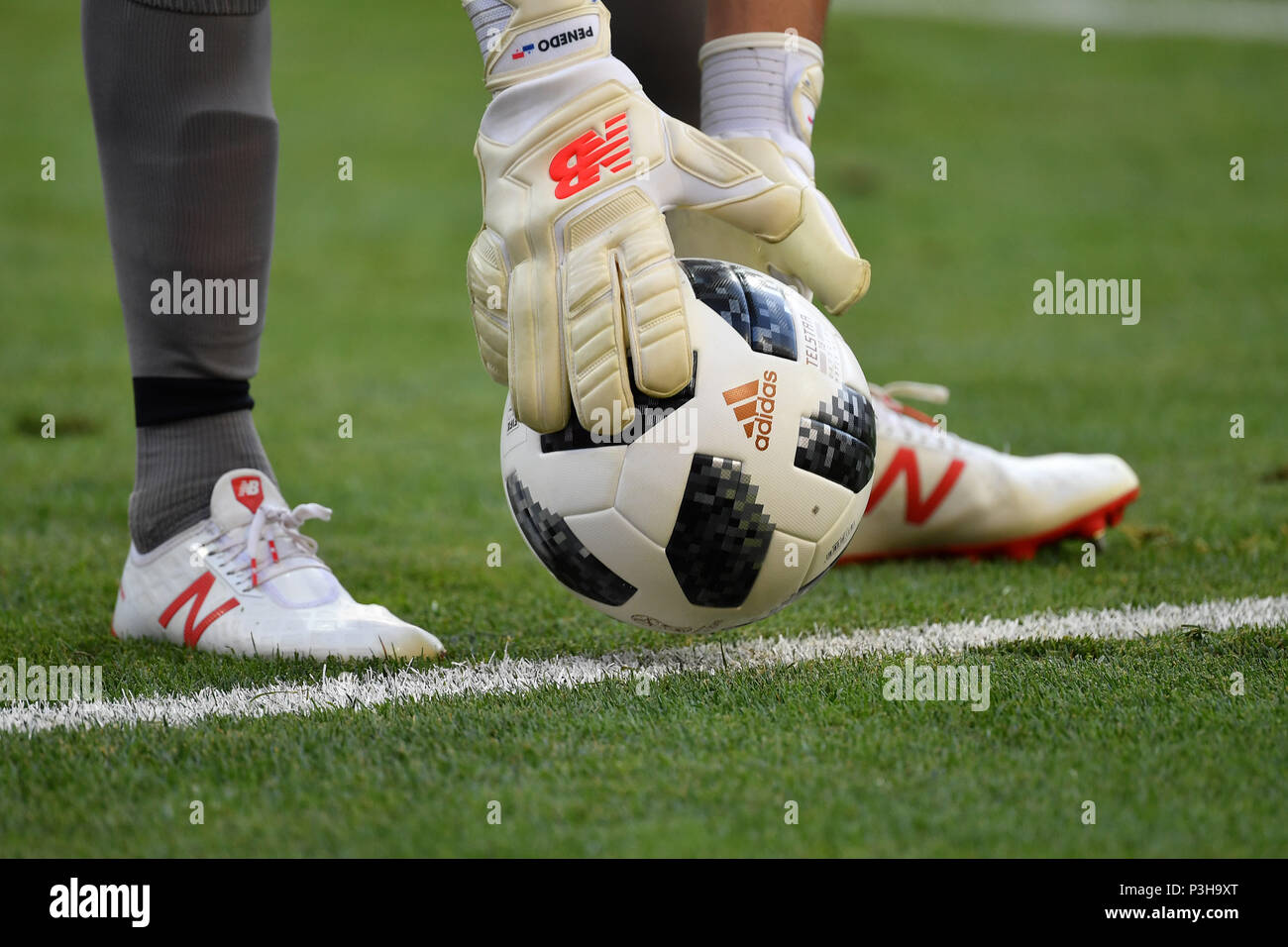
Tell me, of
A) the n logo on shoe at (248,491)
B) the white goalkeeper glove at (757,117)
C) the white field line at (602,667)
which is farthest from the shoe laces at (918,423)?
the n logo on shoe at (248,491)

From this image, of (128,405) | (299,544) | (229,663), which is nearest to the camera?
(229,663)

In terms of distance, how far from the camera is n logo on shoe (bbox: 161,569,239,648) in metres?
2.58

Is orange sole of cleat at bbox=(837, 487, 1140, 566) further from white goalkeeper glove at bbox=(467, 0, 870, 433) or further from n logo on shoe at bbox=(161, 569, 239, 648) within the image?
n logo on shoe at bbox=(161, 569, 239, 648)

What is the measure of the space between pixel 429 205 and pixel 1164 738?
10210 mm

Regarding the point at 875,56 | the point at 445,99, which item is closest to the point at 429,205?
the point at 445,99

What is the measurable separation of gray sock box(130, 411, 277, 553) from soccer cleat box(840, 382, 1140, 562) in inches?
61.3

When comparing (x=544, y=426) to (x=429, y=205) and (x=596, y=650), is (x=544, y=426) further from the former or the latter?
(x=429, y=205)

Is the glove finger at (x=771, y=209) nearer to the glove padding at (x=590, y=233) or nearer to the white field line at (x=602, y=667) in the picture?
the glove padding at (x=590, y=233)

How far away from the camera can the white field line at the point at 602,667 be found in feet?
6.98

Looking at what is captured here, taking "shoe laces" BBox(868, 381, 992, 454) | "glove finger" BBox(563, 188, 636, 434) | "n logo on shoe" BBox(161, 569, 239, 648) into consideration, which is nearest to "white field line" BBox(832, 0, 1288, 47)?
"shoe laces" BBox(868, 381, 992, 454)

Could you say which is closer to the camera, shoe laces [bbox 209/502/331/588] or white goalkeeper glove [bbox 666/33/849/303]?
white goalkeeper glove [bbox 666/33/849/303]

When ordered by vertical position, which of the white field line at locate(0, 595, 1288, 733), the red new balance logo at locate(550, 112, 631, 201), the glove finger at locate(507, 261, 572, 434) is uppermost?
the red new balance logo at locate(550, 112, 631, 201)

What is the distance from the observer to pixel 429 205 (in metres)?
11.4

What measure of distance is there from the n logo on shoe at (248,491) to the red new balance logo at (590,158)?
1027 millimetres
